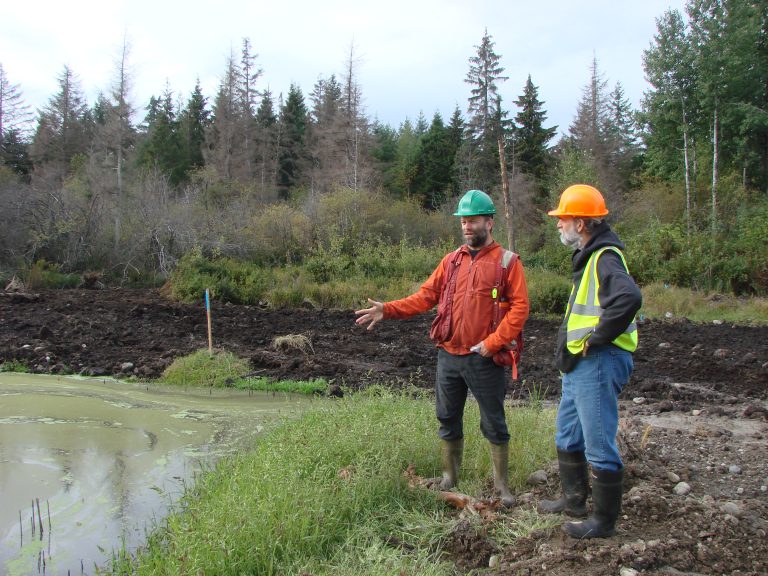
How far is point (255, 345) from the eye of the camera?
11.5 meters

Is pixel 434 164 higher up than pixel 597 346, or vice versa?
pixel 434 164

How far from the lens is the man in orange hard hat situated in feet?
11.4

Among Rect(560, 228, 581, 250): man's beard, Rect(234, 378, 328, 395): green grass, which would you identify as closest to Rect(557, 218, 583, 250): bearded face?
Rect(560, 228, 581, 250): man's beard

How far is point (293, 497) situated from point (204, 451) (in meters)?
2.81

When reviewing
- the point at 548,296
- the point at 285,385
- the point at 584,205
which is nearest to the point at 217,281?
the point at 548,296

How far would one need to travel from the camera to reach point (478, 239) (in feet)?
13.7

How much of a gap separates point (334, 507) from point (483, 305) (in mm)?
1571

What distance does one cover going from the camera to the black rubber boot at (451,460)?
448cm

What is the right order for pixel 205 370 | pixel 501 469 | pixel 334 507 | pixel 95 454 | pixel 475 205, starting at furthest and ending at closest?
pixel 205 370 → pixel 95 454 → pixel 501 469 → pixel 475 205 → pixel 334 507

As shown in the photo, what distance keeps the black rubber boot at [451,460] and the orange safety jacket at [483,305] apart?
0.71 metres

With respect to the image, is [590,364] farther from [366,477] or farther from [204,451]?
[204,451]

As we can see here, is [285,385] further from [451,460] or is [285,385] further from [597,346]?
[597,346]

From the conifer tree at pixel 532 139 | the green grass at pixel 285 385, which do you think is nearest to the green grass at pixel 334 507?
the green grass at pixel 285 385

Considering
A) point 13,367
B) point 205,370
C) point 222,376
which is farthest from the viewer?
point 13,367
